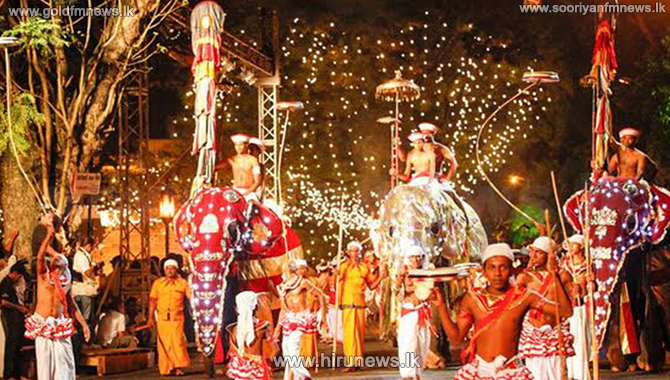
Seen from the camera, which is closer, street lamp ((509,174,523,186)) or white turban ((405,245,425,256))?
white turban ((405,245,425,256))

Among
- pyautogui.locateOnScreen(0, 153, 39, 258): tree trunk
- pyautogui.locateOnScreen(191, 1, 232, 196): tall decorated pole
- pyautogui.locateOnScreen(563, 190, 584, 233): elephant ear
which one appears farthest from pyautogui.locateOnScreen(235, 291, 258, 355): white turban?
pyautogui.locateOnScreen(0, 153, 39, 258): tree trunk

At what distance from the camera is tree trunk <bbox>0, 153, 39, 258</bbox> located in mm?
20906

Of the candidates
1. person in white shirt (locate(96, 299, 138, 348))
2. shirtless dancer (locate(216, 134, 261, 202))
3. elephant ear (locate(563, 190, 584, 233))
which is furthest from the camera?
person in white shirt (locate(96, 299, 138, 348))

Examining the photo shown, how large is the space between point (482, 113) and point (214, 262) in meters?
20.2

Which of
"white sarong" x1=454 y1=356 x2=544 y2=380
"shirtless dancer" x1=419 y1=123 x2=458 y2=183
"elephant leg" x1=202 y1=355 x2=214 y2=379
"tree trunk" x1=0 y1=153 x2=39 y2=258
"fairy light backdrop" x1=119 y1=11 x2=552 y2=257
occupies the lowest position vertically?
"elephant leg" x1=202 y1=355 x2=214 y2=379

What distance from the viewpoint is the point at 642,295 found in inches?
684

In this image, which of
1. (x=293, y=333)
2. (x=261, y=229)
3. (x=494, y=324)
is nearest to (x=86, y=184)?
(x=261, y=229)

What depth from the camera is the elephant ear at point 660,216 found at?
1689 cm

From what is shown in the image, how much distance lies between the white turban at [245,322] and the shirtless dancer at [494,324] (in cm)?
343

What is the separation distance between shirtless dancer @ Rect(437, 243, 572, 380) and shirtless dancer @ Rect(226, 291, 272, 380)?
3.40 meters

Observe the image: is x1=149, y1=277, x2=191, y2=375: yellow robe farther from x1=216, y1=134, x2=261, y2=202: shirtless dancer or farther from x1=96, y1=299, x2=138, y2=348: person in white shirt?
x1=216, y1=134, x2=261, y2=202: shirtless dancer

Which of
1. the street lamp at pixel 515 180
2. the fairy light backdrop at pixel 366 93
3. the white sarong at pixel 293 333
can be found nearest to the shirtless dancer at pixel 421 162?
the white sarong at pixel 293 333

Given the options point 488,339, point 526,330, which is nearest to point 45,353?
point 526,330

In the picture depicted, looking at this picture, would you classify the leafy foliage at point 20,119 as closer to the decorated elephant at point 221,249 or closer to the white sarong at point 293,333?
the decorated elephant at point 221,249
